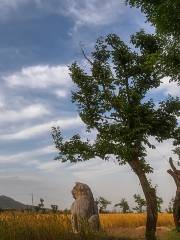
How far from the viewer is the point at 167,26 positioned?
20844mm

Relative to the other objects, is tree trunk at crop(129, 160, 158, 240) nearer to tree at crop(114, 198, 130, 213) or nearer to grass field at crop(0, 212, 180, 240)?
grass field at crop(0, 212, 180, 240)

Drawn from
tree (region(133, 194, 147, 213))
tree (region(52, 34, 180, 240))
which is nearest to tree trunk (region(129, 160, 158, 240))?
tree (region(52, 34, 180, 240))

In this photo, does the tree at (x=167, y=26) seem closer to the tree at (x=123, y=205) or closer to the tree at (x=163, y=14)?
the tree at (x=163, y=14)

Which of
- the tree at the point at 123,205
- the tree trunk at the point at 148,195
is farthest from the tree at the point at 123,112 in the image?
the tree at the point at 123,205

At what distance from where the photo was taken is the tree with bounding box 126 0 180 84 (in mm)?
20125

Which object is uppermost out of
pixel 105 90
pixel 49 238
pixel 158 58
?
pixel 105 90

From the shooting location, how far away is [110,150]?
29.9 meters

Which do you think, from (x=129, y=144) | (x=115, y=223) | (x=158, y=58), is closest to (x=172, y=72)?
(x=158, y=58)

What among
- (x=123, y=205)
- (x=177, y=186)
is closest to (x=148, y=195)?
(x=177, y=186)

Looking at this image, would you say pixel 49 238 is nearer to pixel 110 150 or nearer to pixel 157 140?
pixel 110 150

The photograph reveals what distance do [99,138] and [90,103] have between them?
236 centimetres

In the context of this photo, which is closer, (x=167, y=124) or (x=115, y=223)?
(x=167, y=124)

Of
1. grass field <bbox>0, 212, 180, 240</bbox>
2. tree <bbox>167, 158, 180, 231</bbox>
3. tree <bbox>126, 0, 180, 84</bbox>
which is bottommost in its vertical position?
grass field <bbox>0, 212, 180, 240</bbox>

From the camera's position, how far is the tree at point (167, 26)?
20.1 meters
